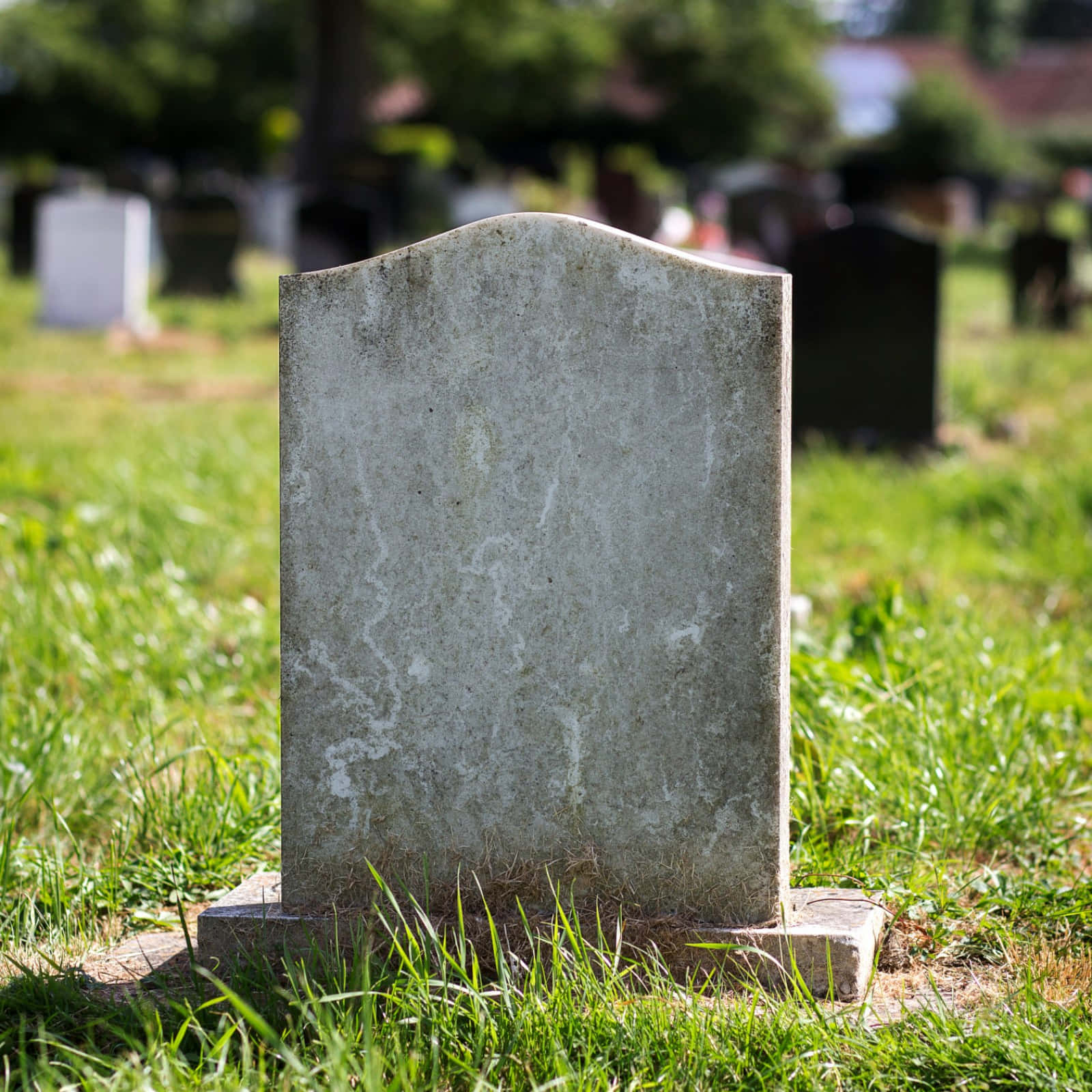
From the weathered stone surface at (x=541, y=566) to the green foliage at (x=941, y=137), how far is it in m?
33.4

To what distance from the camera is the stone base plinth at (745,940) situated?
214 centimetres

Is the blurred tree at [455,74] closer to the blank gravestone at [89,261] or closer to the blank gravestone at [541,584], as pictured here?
the blank gravestone at [89,261]

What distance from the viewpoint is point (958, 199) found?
33406 millimetres

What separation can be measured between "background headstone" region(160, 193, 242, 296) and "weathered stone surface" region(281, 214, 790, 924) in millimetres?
14322

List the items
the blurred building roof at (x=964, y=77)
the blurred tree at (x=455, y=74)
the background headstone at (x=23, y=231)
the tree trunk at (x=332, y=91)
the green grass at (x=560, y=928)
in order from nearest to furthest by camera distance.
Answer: the green grass at (x=560, y=928) < the background headstone at (x=23, y=231) < the tree trunk at (x=332, y=91) < the blurred tree at (x=455, y=74) < the blurred building roof at (x=964, y=77)

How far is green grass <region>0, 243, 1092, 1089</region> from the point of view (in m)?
1.89

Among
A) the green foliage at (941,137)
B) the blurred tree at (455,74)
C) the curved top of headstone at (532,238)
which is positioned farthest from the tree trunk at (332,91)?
the green foliage at (941,137)

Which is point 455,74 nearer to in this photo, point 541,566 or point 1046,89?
point 1046,89

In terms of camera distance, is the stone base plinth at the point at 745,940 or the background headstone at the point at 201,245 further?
the background headstone at the point at 201,245

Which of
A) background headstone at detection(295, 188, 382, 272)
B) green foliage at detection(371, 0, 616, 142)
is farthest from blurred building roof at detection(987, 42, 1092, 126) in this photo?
background headstone at detection(295, 188, 382, 272)

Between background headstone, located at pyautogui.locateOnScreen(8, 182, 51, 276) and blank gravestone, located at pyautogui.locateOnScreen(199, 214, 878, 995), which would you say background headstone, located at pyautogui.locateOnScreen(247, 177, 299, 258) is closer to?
background headstone, located at pyautogui.locateOnScreen(8, 182, 51, 276)

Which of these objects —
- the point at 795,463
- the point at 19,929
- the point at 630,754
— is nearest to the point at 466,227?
the point at 630,754

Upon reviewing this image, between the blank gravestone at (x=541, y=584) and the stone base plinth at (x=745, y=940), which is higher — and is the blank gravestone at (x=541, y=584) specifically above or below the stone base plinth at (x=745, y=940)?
above

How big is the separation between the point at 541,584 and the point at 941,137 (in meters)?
34.6
